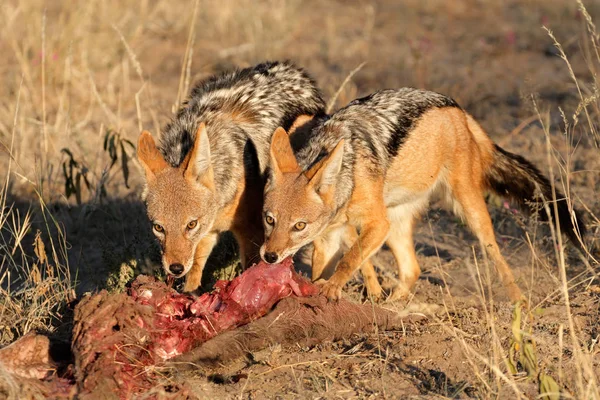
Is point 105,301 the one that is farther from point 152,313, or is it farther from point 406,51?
point 406,51

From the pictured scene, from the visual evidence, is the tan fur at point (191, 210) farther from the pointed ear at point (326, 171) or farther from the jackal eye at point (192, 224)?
the pointed ear at point (326, 171)

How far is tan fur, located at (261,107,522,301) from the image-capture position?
578 centimetres

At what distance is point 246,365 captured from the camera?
16.9 ft

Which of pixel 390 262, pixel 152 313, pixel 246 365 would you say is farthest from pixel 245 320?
pixel 390 262

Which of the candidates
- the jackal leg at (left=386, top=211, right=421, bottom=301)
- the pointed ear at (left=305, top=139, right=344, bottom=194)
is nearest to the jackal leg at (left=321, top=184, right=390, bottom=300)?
the pointed ear at (left=305, top=139, right=344, bottom=194)

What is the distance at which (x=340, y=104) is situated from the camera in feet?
34.6

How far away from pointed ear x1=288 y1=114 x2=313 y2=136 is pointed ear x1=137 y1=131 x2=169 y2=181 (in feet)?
4.29

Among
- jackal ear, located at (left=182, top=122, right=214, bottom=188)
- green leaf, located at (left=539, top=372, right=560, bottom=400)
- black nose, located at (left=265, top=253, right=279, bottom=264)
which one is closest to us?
green leaf, located at (left=539, top=372, right=560, bottom=400)

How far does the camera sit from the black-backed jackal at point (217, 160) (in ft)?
19.0

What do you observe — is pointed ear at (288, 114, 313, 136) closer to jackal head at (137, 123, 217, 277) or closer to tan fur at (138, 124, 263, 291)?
tan fur at (138, 124, 263, 291)

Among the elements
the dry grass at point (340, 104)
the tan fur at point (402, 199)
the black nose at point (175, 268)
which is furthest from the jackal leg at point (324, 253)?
the black nose at point (175, 268)

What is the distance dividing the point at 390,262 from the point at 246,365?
9.67ft

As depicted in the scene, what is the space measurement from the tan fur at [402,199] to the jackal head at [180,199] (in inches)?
19.8

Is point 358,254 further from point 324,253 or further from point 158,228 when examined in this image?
point 158,228
